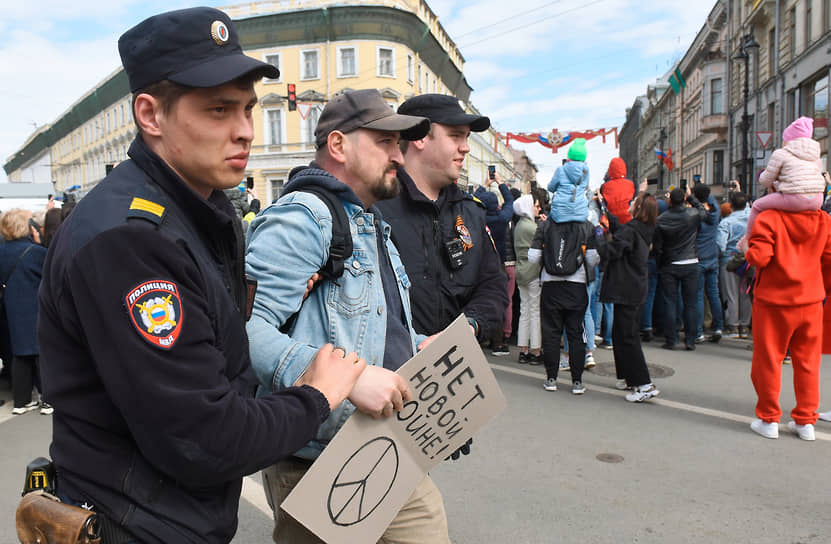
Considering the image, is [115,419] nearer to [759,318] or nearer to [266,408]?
[266,408]

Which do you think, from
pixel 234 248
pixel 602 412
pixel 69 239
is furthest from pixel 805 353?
pixel 69 239

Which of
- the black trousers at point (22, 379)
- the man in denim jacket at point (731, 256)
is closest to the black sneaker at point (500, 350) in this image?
the man in denim jacket at point (731, 256)

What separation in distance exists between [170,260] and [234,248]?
308mm

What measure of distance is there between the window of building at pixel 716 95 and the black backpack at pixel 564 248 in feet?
136

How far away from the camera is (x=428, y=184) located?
116 inches

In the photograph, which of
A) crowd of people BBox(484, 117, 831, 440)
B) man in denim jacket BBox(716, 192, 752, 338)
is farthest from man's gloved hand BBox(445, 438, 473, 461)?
man in denim jacket BBox(716, 192, 752, 338)

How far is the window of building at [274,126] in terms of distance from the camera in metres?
41.8

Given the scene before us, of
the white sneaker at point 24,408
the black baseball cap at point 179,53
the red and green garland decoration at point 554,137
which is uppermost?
the red and green garland decoration at point 554,137

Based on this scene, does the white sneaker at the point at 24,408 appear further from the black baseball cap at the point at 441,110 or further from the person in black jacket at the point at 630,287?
the person in black jacket at the point at 630,287

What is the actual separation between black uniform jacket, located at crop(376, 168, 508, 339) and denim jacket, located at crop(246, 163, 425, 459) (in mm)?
773

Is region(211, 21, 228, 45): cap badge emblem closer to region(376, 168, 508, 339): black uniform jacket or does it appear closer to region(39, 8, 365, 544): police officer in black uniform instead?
region(39, 8, 365, 544): police officer in black uniform

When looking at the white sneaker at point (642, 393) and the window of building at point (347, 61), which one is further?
the window of building at point (347, 61)

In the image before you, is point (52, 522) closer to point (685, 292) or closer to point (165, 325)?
point (165, 325)

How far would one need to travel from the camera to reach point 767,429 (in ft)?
15.4
